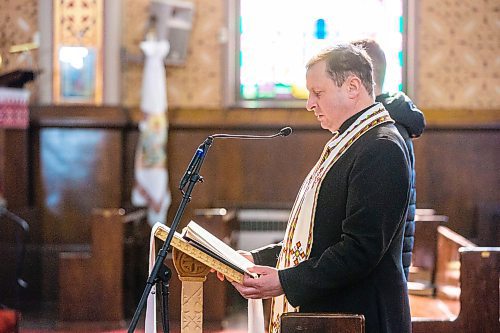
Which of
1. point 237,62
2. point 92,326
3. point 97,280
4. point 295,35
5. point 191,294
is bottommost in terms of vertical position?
point 92,326

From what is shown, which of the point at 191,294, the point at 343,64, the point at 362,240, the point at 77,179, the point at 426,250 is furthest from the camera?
the point at 77,179

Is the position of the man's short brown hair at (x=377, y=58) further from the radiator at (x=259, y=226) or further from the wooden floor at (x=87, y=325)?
the radiator at (x=259, y=226)

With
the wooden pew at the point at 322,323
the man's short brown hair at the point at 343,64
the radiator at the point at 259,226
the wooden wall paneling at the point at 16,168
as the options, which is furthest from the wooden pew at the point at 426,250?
the wooden wall paneling at the point at 16,168

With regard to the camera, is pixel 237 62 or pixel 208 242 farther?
pixel 237 62

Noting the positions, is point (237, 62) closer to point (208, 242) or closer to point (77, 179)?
point (77, 179)

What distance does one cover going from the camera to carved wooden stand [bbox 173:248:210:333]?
254 centimetres

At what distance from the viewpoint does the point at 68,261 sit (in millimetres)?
6016

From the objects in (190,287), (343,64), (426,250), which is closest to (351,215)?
(343,64)

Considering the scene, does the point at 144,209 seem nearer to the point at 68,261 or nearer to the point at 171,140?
the point at 171,140

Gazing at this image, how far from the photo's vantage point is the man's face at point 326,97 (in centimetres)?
239

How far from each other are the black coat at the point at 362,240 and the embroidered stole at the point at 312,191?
22 millimetres

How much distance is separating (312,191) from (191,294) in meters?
0.46

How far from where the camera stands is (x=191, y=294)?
8.40 ft

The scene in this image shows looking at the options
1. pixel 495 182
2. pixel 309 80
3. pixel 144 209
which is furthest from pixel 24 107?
pixel 309 80
